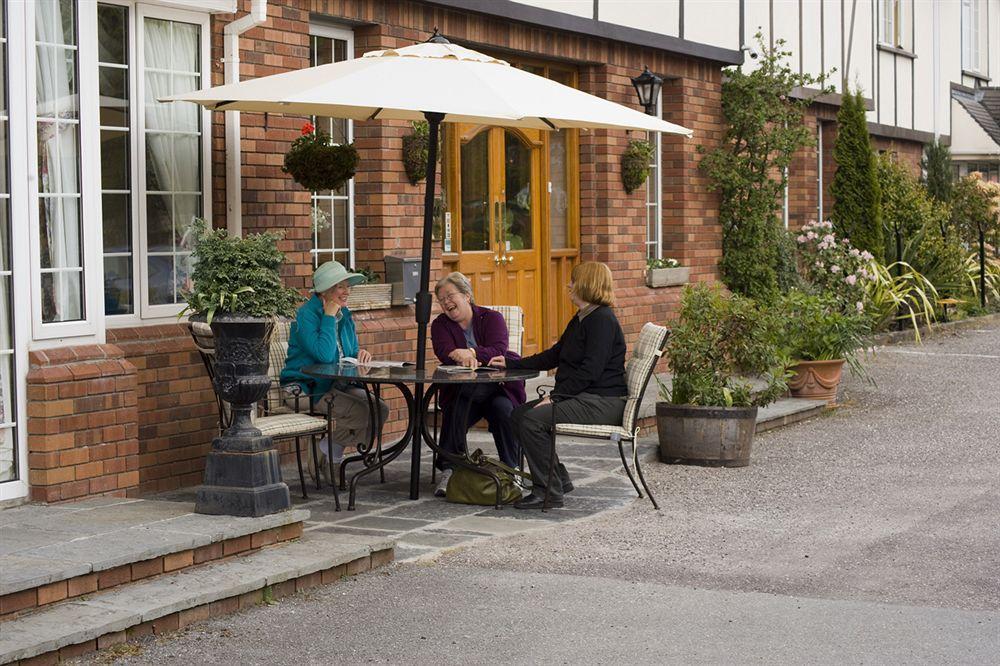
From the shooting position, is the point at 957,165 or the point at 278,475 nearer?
the point at 278,475

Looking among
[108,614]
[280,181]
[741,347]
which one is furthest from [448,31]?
[108,614]

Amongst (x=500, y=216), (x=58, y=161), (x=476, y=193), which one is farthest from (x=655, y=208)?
(x=58, y=161)

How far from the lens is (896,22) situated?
22047 millimetres

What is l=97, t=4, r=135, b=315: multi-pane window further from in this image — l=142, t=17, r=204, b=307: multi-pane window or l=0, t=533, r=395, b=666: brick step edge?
l=0, t=533, r=395, b=666: brick step edge

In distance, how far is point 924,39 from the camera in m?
23.3

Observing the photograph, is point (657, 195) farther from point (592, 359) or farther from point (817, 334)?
point (592, 359)

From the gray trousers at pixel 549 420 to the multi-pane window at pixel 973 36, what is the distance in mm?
19532

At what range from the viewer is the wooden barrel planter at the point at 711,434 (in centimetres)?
940

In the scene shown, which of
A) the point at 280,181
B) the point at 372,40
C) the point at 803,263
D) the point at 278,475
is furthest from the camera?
the point at 803,263

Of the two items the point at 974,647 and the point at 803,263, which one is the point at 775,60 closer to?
the point at 803,263

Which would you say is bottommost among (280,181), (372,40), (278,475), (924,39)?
(278,475)

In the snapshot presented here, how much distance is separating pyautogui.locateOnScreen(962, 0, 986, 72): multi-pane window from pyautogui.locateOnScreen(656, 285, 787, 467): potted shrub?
1773 cm

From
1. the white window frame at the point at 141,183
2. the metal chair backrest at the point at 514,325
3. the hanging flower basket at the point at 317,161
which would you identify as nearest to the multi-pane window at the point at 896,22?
the metal chair backrest at the point at 514,325

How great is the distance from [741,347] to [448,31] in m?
3.38
